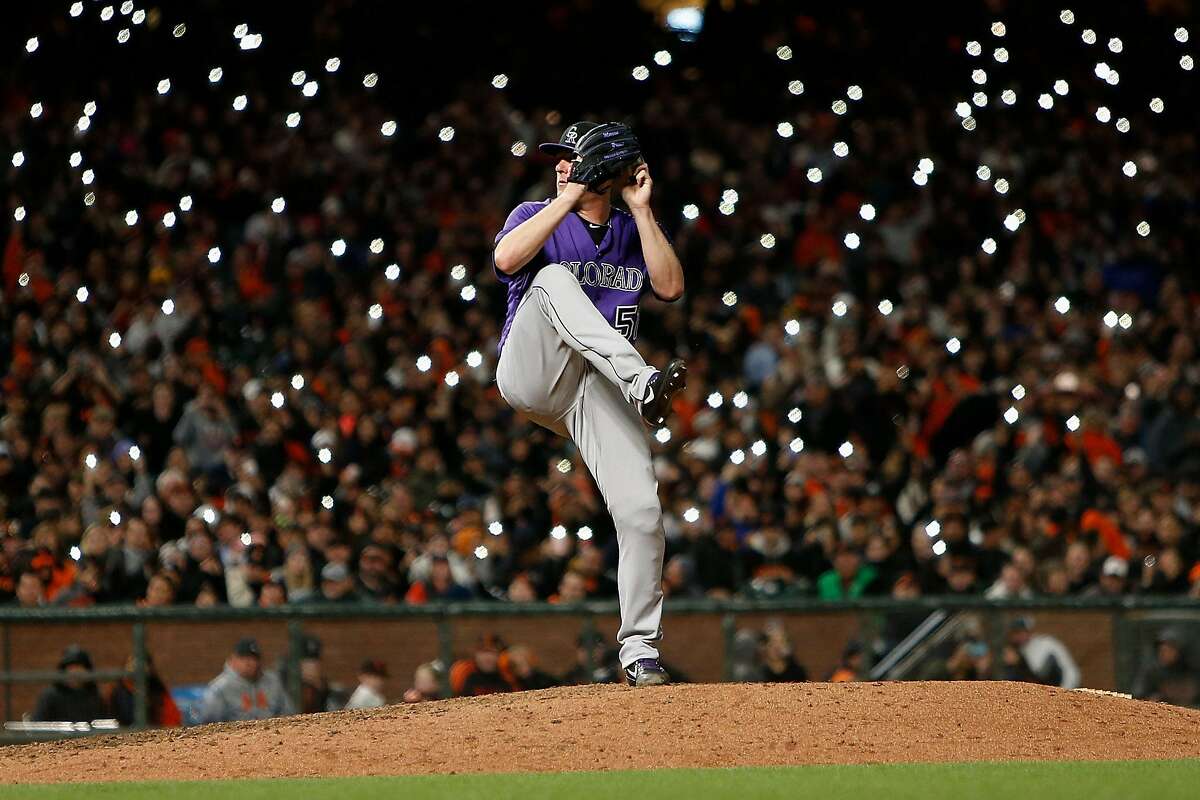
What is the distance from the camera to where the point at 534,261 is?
660 cm

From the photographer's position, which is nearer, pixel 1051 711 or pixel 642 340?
pixel 1051 711

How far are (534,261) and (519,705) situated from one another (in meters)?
1.57

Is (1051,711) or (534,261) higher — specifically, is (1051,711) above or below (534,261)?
below

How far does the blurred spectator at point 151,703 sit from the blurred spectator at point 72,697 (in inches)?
2.8

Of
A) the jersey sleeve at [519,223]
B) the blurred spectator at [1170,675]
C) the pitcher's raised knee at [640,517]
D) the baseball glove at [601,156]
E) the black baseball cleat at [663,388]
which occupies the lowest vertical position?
the blurred spectator at [1170,675]

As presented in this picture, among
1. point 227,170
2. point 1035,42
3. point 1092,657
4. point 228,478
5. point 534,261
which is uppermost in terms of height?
point 1035,42

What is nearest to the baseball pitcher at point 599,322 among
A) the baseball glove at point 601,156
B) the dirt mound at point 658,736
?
the baseball glove at point 601,156

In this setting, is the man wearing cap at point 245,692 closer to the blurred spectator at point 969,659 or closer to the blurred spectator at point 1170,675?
the blurred spectator at point 969,659

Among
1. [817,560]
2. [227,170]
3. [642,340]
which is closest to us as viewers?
[817,560]

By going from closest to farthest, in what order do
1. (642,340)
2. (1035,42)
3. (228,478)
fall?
(228,478)
(642,340)
(1035,42)

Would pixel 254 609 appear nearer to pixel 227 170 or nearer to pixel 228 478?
pixel 228 478

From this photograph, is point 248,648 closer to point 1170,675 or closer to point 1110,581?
point 1170,675

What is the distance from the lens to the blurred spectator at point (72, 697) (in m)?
9.27

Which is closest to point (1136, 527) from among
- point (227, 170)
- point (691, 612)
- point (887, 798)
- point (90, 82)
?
point (691, 612)
